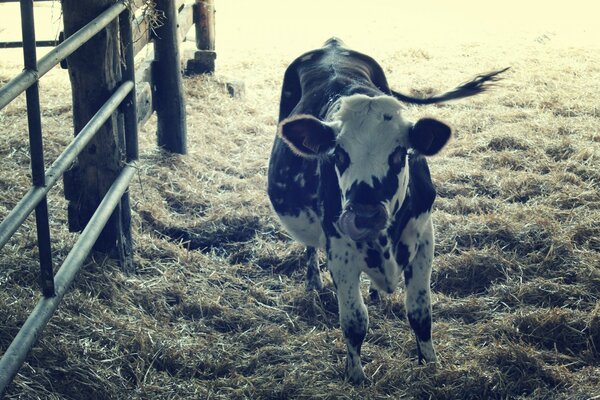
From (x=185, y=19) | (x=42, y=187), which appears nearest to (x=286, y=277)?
(x=42, y=187)

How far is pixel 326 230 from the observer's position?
13.2ft

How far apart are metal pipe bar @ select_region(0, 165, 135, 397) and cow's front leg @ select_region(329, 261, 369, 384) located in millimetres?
1166

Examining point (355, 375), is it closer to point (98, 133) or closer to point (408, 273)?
point (408, 273)

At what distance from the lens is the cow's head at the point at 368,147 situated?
11.5ft

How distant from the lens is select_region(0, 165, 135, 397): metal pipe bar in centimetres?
318

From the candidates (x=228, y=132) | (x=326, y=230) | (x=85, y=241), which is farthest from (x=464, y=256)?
(x=228, y=132)

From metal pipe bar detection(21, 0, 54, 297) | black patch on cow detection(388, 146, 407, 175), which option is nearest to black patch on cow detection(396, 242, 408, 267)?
A: black patch on cow detection(388, 146, 407, 175)

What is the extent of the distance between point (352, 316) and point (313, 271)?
0.98 m

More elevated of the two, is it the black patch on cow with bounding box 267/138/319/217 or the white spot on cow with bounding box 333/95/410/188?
the white spot on cow with bounding box 333/95/410/188

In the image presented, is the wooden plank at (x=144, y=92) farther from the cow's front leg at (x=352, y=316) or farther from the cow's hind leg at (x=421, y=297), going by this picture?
the cow's hind leg at (x=421, y=297)

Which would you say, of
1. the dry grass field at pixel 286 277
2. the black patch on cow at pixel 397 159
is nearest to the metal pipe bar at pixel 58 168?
the dry grass field at pixel 286 277

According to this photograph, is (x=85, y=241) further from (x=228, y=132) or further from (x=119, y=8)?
(x=228, y=132)

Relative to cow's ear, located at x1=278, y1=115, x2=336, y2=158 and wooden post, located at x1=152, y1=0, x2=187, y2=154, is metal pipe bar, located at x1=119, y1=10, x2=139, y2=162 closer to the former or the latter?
cow's ear, located at x1=278, y1=115, x2=336, y2=158

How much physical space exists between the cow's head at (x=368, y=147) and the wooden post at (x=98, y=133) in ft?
3.98
